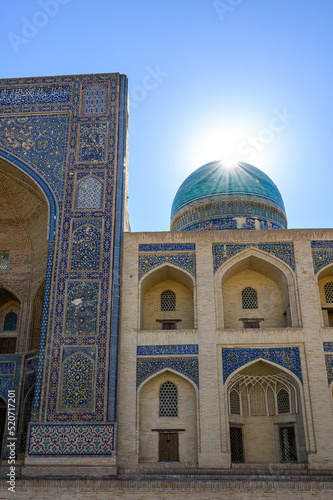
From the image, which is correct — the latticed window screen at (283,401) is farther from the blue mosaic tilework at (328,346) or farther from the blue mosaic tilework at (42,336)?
the blue mosaic tilework at (42,336)

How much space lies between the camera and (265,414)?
8914mm

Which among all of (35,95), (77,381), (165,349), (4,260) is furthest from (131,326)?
(35,95)

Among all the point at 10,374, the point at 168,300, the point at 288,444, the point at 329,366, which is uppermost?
the point at 168,300

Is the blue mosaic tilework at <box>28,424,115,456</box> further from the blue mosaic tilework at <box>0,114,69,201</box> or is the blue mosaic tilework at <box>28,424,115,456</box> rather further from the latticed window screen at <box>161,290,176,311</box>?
the blue mosaic tilework at <box>0,114,69,201</box>

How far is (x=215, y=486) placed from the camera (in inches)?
277

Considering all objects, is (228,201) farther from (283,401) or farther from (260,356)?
(283,401)

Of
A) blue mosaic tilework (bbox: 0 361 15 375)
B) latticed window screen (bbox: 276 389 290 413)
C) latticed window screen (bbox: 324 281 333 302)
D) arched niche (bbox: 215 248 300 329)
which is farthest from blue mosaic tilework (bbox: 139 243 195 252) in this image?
blue mosaic tilework (bbox: 0 361 15 375)

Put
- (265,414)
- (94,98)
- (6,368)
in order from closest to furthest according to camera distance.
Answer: (265,414) → (6,368) → (94,98)

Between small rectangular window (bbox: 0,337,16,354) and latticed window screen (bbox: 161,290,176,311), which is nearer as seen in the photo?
latticed window screen (bbox: 161,290,176,311)

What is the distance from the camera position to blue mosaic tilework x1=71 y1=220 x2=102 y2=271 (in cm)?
899

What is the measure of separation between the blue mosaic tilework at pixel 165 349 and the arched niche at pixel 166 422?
313 millimetres

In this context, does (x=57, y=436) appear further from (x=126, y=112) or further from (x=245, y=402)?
(x=126, y=112)

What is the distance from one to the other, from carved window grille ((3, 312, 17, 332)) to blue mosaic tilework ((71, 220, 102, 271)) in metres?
2.48

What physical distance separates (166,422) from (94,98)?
6.22 m
